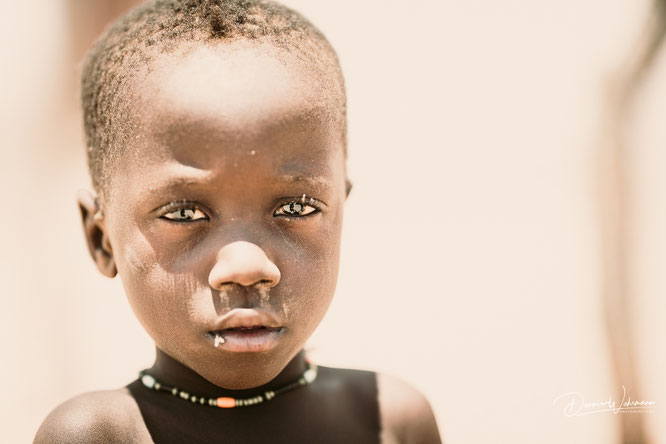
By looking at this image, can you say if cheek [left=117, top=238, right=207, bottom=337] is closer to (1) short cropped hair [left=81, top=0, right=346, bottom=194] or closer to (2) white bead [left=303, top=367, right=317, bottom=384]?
(1) short cropped hair [left=81, top=0, right=346, bottom=194]

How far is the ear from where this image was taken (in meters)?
1.31

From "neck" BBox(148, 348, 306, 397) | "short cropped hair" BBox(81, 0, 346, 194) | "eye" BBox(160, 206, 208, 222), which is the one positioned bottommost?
"neck" BBox(148, 348, 306, 397)

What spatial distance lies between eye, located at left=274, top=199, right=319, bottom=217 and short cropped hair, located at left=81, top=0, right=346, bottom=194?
7.4 inches

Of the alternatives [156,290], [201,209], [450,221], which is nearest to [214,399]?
[156,290]

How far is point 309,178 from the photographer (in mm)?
1141

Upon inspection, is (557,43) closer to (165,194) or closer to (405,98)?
(405,98)

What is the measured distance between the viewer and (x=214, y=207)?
1.10 metres

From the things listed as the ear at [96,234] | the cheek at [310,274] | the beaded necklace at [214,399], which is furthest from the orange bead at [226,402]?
the ear at [96,234]

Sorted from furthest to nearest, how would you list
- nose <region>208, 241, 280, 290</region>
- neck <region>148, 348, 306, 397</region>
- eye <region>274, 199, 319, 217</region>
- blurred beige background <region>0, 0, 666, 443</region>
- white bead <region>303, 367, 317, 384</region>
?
blurred beige background <region>0, 0, 666, 443</region>, white bead <region>303, 367, 317, 384</region>, neck <region>148, 348, 306, 397</region>, eye <region>274, 199, 319, 217</region>, nose <region>208, 241, 280, 290</region>

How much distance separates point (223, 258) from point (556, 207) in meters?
2.38

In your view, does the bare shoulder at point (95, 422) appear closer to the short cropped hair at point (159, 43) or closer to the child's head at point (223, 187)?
the child's head at point (223, 187)

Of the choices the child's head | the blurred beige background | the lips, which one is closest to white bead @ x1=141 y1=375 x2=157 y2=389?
the child's head

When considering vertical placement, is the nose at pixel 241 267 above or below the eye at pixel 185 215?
below

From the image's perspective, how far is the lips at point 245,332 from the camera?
1076mm
